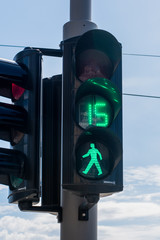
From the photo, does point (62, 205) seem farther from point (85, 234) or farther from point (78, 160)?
point (78, 160)

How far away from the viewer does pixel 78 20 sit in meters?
3.79

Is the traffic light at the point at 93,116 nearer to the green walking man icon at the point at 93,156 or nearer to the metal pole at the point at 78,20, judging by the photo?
the green walking man icon at the point at 93,156

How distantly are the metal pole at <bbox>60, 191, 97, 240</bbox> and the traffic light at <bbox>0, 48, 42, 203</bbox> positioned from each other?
0.27 m

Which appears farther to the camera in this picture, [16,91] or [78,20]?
[78,20]

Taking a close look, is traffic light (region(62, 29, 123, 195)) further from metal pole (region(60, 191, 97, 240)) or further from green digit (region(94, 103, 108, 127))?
metal pole (region(60, 191, 97, 240))

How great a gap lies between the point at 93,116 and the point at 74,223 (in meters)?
0.74

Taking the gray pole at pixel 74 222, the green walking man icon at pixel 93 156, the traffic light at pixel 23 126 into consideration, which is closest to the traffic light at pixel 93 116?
the green walking man icon at pixel 93 156

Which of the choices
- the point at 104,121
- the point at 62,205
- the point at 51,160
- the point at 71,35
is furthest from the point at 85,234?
the point at 71,35

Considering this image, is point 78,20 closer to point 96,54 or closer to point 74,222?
point 96,54

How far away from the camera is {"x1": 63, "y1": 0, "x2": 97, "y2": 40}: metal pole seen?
3738 mm

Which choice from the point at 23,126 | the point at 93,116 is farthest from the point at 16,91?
the point at 93,116

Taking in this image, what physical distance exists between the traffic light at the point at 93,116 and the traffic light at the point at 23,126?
22 cm

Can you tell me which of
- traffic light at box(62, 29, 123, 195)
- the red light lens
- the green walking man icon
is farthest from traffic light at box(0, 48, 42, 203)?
the green walking man icon

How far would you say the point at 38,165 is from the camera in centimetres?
320
